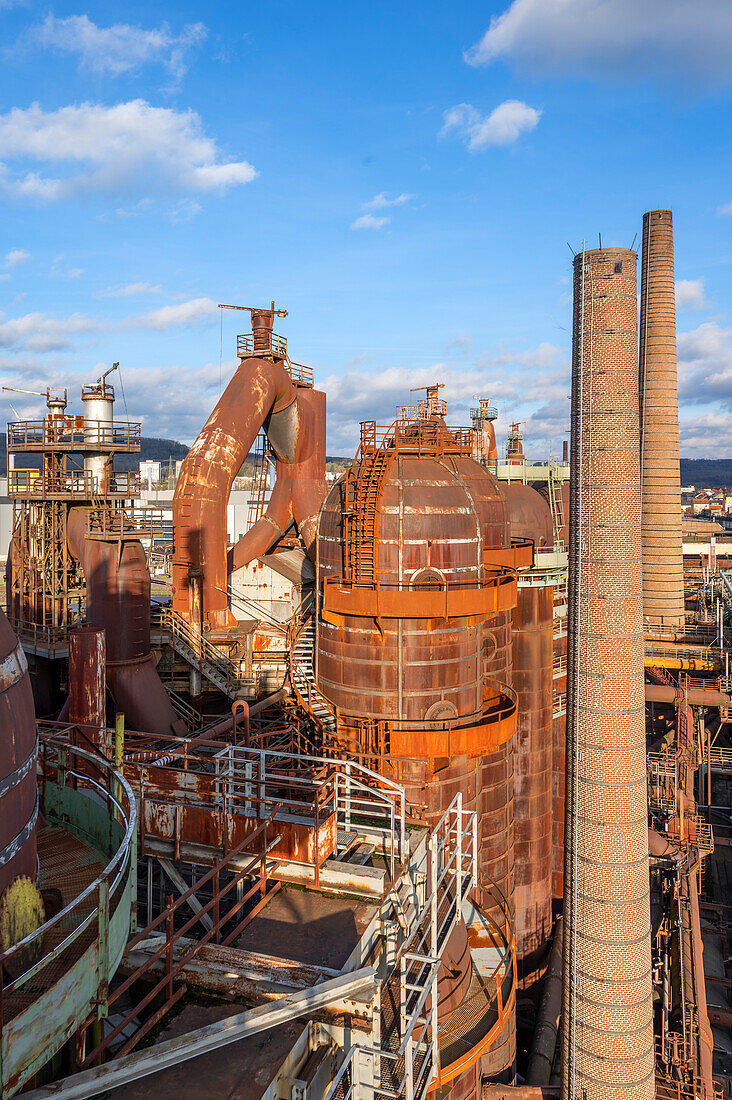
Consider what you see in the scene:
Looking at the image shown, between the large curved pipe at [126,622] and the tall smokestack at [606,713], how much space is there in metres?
11.6

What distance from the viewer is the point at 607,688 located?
61.9 feet

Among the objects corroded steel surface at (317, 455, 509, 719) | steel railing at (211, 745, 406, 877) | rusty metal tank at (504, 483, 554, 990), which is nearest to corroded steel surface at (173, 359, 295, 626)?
corroded steel surface at (317, 455, 509, 719)

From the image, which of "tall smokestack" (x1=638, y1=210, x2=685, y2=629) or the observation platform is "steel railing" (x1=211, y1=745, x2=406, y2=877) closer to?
the observation platform

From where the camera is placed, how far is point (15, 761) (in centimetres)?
630

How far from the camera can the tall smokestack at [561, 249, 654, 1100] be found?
60.1ft

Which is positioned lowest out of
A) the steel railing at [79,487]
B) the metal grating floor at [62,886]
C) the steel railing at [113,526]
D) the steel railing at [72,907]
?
the metal grating floor at [62,886]

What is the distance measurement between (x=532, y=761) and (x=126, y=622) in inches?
580

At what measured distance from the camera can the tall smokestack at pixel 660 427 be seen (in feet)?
125

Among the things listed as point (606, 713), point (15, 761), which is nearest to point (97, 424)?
point (606, 713)

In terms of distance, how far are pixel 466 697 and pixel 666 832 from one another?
15.3 m

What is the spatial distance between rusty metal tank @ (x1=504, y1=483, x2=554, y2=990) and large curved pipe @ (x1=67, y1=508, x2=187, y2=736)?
12195 mm

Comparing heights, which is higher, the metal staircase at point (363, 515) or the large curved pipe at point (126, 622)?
the metal staircase at point (363, 515)

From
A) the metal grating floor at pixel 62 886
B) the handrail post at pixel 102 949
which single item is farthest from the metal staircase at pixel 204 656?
Result: the handrail post at pixel 102 949

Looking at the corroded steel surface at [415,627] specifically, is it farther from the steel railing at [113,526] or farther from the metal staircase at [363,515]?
the steel railing at [113,526]
